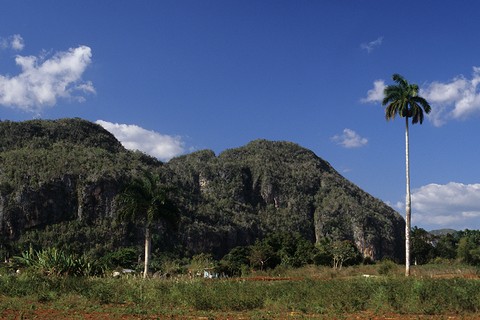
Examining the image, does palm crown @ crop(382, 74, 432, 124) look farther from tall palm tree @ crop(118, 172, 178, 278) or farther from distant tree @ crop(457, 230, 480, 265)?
distant tree @ crop(457, 230, 480, 265)

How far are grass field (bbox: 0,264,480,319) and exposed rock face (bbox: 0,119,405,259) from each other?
271 ft

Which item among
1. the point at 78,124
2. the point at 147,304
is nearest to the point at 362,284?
the point at 147,304

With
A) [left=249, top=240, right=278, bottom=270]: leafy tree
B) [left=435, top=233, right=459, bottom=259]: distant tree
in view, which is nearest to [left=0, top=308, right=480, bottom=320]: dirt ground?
[left=249, top=240, right=278, bottom=270]: leafy tree

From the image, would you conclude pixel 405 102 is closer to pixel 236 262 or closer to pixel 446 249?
pixel 236 262

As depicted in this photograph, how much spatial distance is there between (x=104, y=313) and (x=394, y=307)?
10.5m

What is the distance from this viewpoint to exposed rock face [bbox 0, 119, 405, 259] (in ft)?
343

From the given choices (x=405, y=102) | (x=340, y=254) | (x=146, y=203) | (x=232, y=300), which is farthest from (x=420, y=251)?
(x=232, y=300)

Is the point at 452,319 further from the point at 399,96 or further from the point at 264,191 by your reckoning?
the point at 264,191

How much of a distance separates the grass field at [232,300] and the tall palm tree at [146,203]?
2300 centimetres

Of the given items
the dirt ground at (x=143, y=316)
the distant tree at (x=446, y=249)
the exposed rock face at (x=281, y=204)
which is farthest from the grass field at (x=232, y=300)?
the exposed rock face at (x=281, y=204)

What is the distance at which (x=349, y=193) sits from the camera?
184 metres

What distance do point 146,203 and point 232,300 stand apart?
95.4ft

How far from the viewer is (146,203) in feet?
154

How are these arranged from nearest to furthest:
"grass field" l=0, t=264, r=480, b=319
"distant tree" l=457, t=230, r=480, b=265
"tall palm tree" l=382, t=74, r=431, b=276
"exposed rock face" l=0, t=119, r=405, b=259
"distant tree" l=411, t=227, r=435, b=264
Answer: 1. "grass field" l=0, t=264, r=480, b=319
2. "tall palm tree" l=382, t=74, r=431, b=276
3. "distant tree" l=457, t=230, r=480, b=265
4. "exposed rock face" l=0, t=119, r=405, b=259
5. "distant tree" l=411, t=227, r=435, b=264
